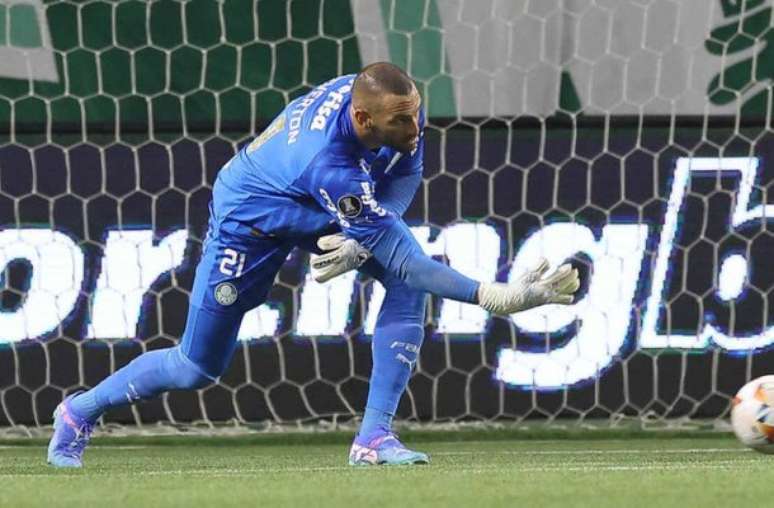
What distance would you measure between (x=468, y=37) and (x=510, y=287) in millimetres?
2698

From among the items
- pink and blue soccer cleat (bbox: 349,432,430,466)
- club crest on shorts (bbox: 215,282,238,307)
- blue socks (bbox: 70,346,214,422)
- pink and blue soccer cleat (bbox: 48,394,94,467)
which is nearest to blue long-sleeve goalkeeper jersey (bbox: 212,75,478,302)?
club crest on shorts (bbox: 215,282,238,307)

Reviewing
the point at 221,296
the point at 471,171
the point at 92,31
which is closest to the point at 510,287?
the point at 221,296

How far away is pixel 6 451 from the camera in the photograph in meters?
7.70

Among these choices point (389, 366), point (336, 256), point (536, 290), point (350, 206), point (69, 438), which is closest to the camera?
point (536, 290)

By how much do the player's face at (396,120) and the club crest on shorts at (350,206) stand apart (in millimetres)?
264

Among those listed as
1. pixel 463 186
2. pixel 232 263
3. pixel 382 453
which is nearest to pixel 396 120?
pixel 232 263

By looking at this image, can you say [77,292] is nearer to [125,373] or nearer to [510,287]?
[125,373]

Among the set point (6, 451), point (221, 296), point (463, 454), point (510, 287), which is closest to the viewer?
point (510, 287)

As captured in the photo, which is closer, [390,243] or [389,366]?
[390,243]

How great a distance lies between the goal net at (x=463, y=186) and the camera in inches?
318

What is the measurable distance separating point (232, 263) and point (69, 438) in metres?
0.85

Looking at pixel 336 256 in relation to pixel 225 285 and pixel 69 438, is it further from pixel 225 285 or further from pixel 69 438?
pixel 69 438

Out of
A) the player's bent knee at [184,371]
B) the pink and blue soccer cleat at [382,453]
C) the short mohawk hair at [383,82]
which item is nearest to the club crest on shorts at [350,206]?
the short mohawk hair at [383,82]

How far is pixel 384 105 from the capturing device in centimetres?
589
